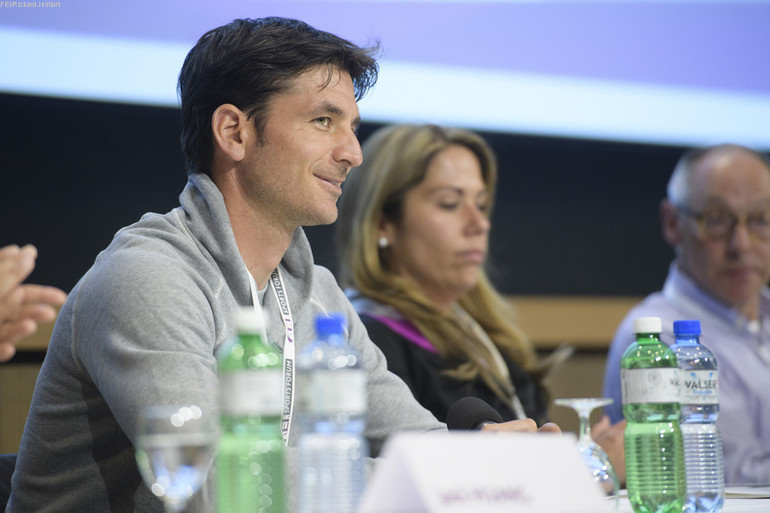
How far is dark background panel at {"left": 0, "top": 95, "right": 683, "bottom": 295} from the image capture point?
107 inches

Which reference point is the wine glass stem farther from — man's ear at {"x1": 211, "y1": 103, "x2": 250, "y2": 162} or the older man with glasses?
the older man with glasses

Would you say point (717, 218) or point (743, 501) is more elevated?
point (717, 218)

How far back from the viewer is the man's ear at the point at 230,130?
186 cm

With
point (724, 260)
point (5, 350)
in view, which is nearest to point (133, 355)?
point (5, 350)

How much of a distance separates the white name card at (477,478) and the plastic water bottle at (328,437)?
89 mm

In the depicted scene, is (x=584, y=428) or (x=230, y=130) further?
(x=230, y=130)

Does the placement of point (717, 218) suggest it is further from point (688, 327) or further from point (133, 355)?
point (133, 355)

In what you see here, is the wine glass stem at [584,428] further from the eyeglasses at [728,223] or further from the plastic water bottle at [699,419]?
the eyeglasses at [728,223]

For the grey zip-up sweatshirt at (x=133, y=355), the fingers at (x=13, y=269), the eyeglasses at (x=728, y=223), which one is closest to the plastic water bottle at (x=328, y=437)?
the grey zip-up sweatshirt at (x=133, y=355)

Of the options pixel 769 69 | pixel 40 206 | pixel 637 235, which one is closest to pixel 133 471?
pixel 40 206

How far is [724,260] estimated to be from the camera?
310 cm

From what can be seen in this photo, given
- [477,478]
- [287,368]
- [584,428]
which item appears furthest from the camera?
[287,368]

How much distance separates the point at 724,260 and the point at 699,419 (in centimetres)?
166

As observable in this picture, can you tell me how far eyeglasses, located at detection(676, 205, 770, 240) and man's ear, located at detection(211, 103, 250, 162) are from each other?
190 centimetres
